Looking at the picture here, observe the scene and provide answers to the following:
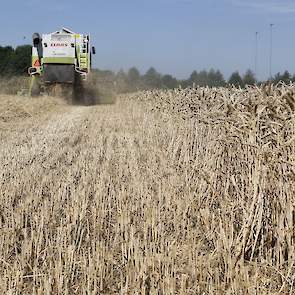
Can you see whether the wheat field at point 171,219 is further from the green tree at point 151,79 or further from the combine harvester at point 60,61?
the green tree at point 151,79

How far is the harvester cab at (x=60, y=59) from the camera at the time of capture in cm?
2005

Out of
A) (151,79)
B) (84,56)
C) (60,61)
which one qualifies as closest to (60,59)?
(60,61)

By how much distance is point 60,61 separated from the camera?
2009cm

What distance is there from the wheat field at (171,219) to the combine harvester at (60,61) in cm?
1430

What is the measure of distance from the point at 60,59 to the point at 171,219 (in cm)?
1682

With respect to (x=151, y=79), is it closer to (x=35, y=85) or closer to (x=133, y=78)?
(x=133, y=78)

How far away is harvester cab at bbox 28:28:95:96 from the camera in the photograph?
65.8 ft

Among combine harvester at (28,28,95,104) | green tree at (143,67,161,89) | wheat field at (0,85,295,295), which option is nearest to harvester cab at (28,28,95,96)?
combine harvester at (28,28,95,104)

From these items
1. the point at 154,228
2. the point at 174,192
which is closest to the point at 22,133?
the point at 174,192

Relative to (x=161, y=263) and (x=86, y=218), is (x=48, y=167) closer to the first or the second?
(x=86, y=218)

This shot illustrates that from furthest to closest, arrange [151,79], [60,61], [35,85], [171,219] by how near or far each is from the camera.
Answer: [151,79] < [35,85] < [60,61] < [171,219]

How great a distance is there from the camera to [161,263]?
3.09m

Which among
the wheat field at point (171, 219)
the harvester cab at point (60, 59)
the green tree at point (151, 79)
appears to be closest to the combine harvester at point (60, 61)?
the harvester cab at point (60, 59)

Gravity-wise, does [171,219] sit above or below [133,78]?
below
